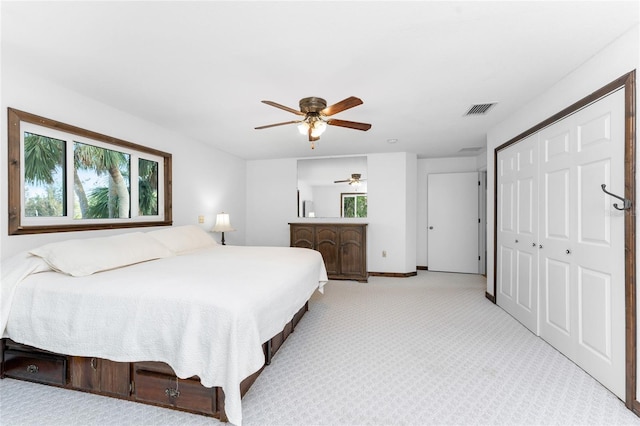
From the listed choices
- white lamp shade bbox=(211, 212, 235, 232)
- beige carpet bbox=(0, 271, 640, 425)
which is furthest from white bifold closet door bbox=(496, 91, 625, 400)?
white lamp shade bbox=(211, 212, 235, 232)

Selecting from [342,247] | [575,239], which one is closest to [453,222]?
[342,247]

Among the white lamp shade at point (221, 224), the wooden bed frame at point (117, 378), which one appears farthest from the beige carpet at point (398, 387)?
the white lamp shade at point (221, 224)

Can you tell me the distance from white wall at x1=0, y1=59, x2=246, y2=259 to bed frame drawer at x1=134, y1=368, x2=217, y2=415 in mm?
1581

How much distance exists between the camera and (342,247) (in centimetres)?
A: 504

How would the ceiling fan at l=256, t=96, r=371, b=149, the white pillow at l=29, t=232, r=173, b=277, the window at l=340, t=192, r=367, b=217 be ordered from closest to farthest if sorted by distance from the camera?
the white pillow at l=29, t=232, r=173, b=277
the ceiling fan at l=256, t=96, r=371, b=149
the window at l=340, t=192, r=367, b=217

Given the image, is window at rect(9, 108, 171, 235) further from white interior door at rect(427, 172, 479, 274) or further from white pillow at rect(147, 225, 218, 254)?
white interior door at rect(427, 172, 479, 274)

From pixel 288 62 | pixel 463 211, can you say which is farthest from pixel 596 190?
pixel 463 211

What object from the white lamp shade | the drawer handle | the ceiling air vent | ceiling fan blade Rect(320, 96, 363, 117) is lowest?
the drawer handle

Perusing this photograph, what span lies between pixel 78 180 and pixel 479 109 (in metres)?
4.23

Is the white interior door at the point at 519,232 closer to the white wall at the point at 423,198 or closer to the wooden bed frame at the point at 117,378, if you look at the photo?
the white wall at the point at 423,198

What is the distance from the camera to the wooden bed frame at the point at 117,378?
1649 millimetres

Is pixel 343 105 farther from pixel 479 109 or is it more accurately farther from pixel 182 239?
pixel 182 239

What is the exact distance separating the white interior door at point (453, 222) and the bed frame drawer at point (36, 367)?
561 centimetres

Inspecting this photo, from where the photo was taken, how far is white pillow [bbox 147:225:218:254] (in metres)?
3.13
